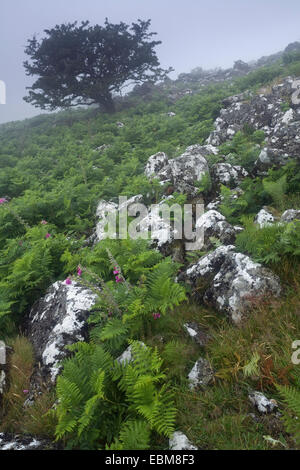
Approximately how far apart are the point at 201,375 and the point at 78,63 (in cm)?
2270

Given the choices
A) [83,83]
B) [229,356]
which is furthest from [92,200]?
[83,83]

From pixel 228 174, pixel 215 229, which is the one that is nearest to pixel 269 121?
pixel 228 174

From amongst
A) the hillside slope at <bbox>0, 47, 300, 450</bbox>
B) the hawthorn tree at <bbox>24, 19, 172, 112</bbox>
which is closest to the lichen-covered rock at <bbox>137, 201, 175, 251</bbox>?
the hillside slope at <bbox>0, 47, 300, 450</bbox>

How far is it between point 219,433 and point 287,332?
4.03 feet

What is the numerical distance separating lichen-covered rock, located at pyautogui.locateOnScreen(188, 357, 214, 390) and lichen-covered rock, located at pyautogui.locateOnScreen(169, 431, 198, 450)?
458mm

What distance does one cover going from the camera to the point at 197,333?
3.22 meters

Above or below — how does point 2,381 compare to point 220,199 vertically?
below

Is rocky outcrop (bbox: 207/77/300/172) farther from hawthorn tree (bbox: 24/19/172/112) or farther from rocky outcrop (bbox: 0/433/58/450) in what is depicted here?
hawthorn tree (bbox: 24/19/172/112)

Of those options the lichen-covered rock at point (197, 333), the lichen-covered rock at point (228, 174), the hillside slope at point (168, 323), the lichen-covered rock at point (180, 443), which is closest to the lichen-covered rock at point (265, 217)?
the hillside slope at point (168, 323)

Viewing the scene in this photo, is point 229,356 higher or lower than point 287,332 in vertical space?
lower

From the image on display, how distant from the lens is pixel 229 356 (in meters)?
2.83

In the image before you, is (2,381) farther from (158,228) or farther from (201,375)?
(158,228)

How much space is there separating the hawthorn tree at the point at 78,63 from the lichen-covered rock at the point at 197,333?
20905mm
